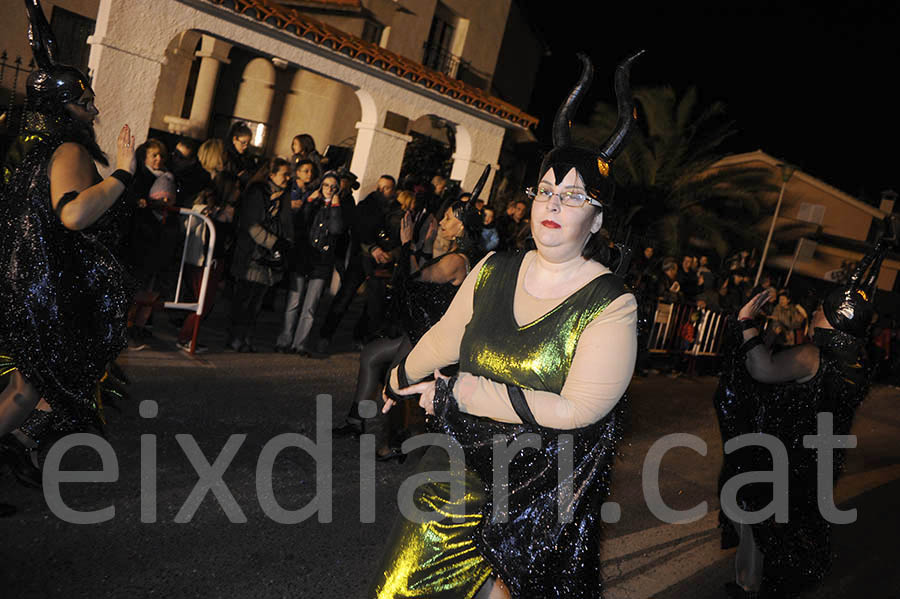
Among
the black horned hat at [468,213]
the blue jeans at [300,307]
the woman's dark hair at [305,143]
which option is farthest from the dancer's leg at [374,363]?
the woman's dark hair at [305,143]

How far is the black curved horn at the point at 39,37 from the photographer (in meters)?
3.82

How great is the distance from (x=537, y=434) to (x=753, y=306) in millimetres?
2237

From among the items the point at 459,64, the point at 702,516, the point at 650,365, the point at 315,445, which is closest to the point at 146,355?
the point at 315,445

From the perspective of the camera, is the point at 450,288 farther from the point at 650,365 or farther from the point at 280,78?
the point at 280,78

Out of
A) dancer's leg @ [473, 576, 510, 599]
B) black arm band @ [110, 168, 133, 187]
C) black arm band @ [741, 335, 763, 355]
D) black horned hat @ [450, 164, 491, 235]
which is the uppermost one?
black horned hat @ [450, 164, 491, 235]

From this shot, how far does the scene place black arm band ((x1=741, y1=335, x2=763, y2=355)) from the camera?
4211mm

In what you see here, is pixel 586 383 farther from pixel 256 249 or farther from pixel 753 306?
pixel 256 249

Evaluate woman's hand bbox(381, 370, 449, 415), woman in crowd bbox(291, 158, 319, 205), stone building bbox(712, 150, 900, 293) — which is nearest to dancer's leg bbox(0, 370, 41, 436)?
woman's hand bbox(381, 370, 449, 415)

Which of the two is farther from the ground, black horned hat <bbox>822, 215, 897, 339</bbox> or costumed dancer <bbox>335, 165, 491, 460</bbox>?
black horned hat <bbox>822, 215, 897, 339</bbox>

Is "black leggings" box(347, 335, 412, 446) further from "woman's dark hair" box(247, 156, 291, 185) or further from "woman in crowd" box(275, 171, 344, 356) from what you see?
"woman's dark hair" box(247, 156, 291, 185)

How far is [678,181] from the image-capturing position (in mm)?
23188

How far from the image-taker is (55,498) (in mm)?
3963

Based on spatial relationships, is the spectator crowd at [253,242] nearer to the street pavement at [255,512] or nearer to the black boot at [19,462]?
the street pavement at [255,512]

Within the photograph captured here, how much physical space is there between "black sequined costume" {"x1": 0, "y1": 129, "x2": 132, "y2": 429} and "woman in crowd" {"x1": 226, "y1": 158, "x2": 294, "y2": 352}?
11.1ft
